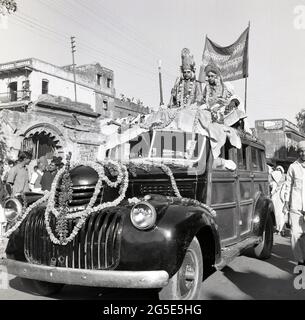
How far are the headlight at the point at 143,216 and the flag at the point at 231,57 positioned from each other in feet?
34.1

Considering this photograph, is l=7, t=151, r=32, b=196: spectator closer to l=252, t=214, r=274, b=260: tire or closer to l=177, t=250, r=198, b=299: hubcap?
l=252, t=214, r=274, b=260: tire

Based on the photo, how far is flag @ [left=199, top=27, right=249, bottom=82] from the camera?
13.4 metres

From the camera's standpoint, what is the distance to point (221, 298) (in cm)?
424

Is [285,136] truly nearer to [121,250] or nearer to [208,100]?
[208,100]

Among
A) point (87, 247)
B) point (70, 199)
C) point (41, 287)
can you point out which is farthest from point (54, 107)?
Result: point (87, 247)

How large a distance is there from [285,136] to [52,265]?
3319 centimetres

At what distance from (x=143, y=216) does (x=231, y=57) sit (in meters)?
11.4

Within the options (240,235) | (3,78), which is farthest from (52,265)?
(3,78)

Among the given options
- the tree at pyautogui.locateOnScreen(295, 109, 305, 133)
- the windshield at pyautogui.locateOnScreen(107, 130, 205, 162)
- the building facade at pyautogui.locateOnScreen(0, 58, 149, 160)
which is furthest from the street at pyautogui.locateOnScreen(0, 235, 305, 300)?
the tree at pyautogui.locateOnScreen(295, 109, 305, 133)

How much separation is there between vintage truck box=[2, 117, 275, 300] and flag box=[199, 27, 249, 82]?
8792 mm

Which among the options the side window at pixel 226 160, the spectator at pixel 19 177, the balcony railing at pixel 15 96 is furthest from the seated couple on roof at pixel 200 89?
the balcony railing at pixel 15 96

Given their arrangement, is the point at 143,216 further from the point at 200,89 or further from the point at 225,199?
the point at 200,89

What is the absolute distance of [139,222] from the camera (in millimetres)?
3414
